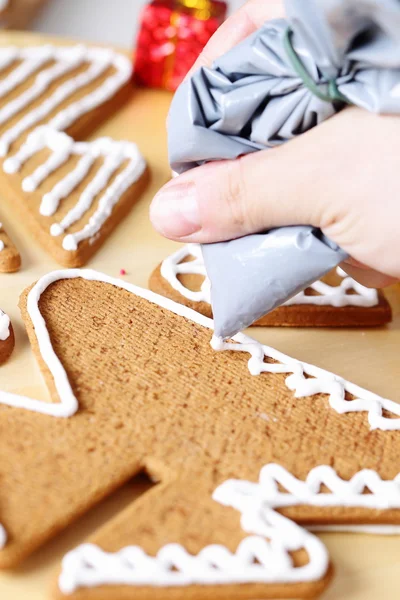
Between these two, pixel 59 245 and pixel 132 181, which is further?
pixel 132 181

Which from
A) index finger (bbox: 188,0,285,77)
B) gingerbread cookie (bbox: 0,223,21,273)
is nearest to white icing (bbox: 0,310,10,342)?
gingerbread cookie (bbox: 0,223,21,273)

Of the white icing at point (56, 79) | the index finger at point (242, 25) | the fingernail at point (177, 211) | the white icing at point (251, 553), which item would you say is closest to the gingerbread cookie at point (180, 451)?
the white icing at point (251, 553)

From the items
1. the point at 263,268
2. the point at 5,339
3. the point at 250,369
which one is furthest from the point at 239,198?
the point at 5,339

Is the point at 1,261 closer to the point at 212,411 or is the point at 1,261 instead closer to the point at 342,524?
the point at 212,411

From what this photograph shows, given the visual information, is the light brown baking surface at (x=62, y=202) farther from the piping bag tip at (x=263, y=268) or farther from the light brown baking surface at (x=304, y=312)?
the piping bag tip at (x=263, y=268)

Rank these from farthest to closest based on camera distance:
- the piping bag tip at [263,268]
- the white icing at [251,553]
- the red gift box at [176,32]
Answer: the red gift box at [176,32], the piping bag tip at [263,268], the white icing at [251,553]

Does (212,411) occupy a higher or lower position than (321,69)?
lower

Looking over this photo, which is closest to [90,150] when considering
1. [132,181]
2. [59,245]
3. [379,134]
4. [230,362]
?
[132,181]
